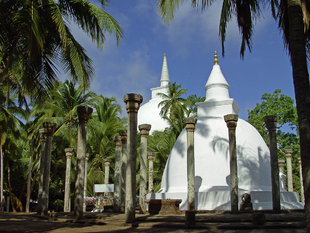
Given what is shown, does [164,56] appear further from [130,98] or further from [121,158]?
[130,98]

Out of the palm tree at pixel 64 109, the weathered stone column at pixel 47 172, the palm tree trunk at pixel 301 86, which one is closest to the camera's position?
the palm tree trunk at pixel 301 86

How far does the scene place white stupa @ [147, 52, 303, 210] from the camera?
622 inches

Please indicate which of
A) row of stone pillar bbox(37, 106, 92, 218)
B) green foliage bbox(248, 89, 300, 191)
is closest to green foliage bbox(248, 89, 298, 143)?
green foliage bbox(248, 89, 300, 191)

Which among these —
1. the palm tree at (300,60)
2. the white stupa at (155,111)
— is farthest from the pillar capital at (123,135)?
the white stupa at (155,111)

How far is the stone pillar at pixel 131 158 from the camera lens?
31.8ft

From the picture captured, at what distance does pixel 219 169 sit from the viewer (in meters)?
16.9

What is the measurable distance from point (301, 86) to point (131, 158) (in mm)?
5460

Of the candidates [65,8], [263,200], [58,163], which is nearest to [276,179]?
[263,200]

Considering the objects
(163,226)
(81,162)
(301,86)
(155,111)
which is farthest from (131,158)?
(155,111)

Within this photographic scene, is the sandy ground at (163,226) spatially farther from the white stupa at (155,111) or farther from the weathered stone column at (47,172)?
the white stupa at (155,111)

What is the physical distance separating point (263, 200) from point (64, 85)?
63.2 feet

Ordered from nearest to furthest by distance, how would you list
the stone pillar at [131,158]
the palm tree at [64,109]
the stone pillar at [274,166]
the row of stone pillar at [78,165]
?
the stone pillar at [131,158] → the row of stone pillar at [78,165] → the stone pillar at [274,166] → the palm tree at [64,109]

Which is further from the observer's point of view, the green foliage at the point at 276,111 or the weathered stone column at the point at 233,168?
the green foliage at the point at 276,111

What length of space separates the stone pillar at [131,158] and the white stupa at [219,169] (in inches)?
260
